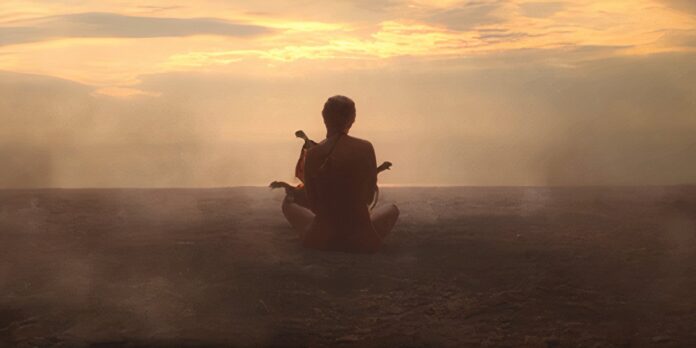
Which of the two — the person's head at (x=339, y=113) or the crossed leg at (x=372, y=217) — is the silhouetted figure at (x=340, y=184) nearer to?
the person's head at (x=339, y=113)

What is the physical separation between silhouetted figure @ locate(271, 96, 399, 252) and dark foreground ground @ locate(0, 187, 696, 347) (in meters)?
0.27

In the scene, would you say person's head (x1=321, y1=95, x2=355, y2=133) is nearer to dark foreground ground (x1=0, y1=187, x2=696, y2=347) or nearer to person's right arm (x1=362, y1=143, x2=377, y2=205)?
person's right arm (x1=362, y1=143, x2=377, y2=205)

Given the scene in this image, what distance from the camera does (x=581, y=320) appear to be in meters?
8.12

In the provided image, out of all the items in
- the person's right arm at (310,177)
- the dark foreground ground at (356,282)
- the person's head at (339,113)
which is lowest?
the dark foreground ground at (356,282)

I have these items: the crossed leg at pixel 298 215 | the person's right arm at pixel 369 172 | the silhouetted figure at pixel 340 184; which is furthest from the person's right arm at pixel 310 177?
the person's right arm at pixel 369 172

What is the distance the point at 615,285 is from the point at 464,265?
5.11 ft

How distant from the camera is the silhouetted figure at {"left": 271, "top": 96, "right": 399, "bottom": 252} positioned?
10141 millimetres

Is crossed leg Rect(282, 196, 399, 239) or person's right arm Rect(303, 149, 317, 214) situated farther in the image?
crossed leg Rect(282, 196, 399, 239)

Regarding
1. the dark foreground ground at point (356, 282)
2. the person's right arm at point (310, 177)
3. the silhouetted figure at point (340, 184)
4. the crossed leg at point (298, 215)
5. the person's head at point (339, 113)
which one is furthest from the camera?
the crossed leg at point (298, 215)

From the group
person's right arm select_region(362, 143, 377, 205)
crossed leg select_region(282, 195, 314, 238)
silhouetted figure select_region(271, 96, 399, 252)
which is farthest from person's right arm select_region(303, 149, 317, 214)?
person's right arm select_region(362, 143, 377, 205)

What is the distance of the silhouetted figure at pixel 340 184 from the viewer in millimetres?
10141

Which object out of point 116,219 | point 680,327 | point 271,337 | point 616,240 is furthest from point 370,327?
point 116,219

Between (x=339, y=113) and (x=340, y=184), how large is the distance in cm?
78

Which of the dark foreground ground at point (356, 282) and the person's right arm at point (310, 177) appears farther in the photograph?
the person's right arm at point (310, 177)
